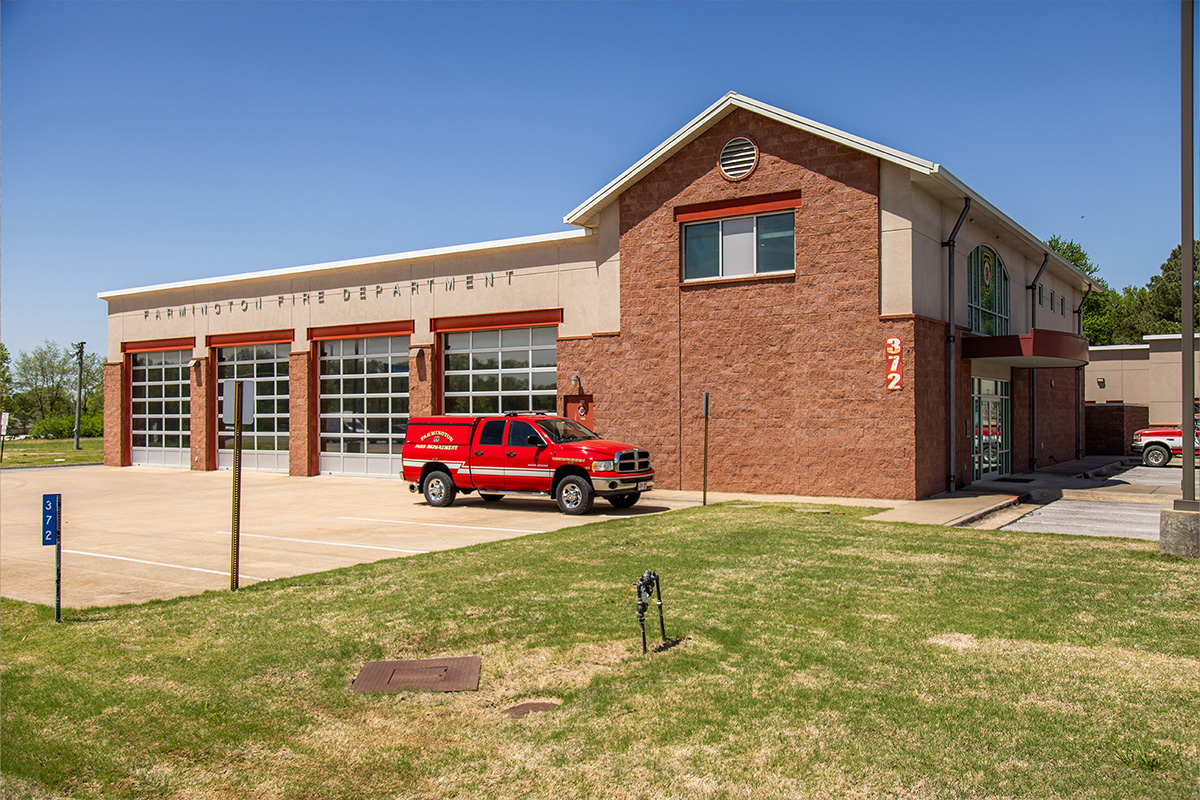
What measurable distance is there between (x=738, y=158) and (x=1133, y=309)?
2697 inches

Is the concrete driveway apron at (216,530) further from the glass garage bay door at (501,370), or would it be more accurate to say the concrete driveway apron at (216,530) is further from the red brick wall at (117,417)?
the red brick wall at (117,417)

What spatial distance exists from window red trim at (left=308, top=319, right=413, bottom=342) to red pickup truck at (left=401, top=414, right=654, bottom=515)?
9.23 meters

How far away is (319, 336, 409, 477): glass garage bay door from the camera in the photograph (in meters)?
29.5

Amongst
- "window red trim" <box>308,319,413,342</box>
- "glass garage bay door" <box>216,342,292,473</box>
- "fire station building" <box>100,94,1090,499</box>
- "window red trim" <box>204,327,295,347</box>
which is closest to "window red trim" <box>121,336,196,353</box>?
"window red trim" <box>204,327,295,347</box>

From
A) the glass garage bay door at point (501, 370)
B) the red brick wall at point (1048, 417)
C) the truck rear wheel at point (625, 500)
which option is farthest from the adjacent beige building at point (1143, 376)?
the truck rear wheel at point (625, 500)

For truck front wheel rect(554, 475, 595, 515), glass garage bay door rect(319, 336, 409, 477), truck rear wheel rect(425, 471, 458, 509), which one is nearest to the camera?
truck front wheel rect(554, 475, 595, 515)

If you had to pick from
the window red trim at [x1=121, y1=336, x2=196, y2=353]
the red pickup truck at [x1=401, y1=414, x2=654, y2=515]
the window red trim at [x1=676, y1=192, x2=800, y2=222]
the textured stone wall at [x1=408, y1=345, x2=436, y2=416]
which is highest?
the window red trim at [x1=676, y1=192, x2=800, y2=222]

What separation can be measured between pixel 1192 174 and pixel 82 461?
1778 inches

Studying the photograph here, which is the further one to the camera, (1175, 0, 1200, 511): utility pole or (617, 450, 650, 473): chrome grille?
(617, 450, 650, 473): chrome grille

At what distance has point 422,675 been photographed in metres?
7.07

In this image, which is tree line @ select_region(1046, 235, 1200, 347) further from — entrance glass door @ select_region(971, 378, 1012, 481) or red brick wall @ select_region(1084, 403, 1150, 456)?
entrance glass door @ select_region(971, 378, 1012, 481)

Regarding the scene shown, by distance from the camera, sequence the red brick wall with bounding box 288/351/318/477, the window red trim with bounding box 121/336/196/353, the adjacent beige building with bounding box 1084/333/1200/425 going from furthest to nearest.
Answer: the adjacent beige building with bounding box 1084/333/1200/425
the window red trim with bounding box 121/336/196/353
the red brick wall with bounding box 288/351/318/477

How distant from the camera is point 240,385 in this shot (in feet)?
33.7

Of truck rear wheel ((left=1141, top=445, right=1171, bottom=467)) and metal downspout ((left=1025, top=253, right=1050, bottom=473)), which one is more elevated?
metal downspout ((left=1025, top=253, right=1050, bottom=473))
